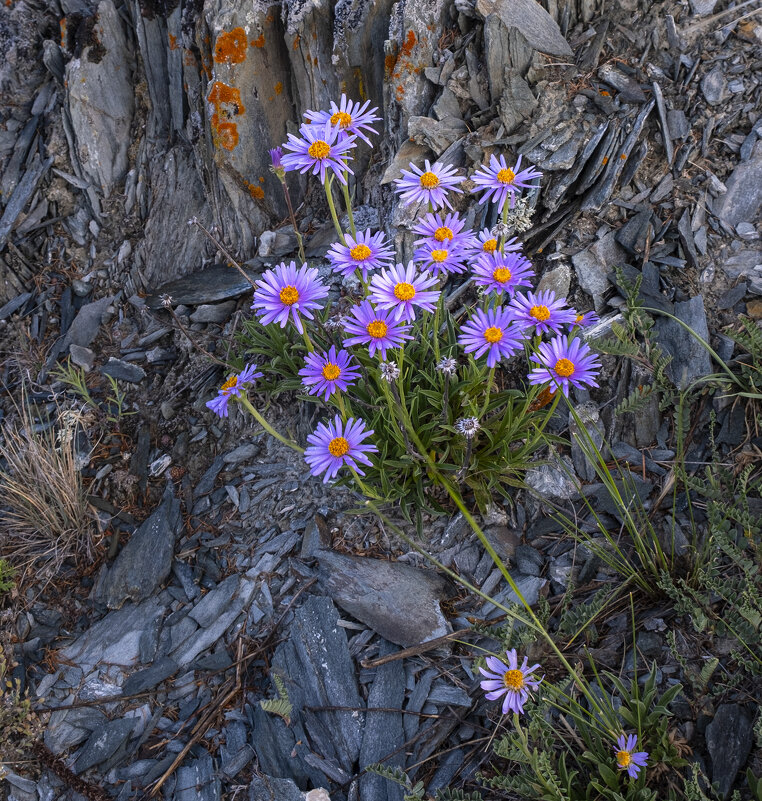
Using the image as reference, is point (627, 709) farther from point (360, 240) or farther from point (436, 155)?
point (436, 155)

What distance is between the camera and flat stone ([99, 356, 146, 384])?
401cm

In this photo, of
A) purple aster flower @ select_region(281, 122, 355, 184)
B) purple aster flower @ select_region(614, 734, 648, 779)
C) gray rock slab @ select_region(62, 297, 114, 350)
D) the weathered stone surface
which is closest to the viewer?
purple aster flower @ select_region(614, 734, 648, 779)

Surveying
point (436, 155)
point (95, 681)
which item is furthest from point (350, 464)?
point (436, 155)

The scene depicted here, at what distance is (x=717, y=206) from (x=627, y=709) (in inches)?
96.5

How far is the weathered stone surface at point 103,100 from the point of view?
4.54m

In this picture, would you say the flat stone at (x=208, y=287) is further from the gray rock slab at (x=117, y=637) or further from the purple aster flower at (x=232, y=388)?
the gray rock slab at (x=117, y=637)

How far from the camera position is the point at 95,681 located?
2945 mm

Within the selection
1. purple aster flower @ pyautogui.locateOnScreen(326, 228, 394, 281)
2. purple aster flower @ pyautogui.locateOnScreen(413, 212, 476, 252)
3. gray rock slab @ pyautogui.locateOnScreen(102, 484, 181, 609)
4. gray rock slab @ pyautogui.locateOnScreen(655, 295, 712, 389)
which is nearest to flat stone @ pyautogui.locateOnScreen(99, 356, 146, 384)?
gray rock slab @ pyautogui.locateOnScreen(102, 484, 181, 609)

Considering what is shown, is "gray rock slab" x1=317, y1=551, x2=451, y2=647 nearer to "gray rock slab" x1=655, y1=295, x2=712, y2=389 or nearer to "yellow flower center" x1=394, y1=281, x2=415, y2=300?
"yellow flower center" x1=394, y1=281, x2=415, y2=300

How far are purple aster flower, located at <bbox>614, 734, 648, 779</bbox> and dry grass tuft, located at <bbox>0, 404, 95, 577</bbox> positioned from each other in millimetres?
2634

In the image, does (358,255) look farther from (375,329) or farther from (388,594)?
(388,594)

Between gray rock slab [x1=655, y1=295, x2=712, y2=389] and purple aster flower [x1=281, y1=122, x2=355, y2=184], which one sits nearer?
purple aster flower [x1=281, y1=122, x2=355, y2=184]

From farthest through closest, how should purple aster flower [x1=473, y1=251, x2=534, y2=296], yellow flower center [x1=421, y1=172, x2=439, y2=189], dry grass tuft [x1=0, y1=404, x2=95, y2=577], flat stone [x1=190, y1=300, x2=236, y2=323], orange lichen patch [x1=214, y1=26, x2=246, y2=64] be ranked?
1. flat stone [x1=190, y1=300, x2=236, y2=323]
2. orange lichen patch [x1=214, y1=26, x2=246, y2=64]
3. dry grass tuft [x1=0, y1=404, x2=95, y2=577]
4. yellow flower center [x1=421, y1=172, x2=439, y2=189]
5. purple aster flower [x1=473, y1=251, x2=534, y2=296]

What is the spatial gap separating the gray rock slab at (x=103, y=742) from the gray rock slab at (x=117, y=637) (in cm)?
27
